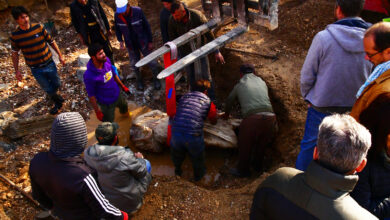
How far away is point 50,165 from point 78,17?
3.62m

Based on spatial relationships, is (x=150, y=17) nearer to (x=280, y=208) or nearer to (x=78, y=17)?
(x=78, y=17)

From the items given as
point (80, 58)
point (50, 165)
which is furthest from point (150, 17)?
point (50, 165)

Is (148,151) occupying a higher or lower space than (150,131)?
lower

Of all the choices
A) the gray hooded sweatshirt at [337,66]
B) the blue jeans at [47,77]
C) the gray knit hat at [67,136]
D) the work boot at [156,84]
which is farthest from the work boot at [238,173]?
the blue jeans at [47,77]

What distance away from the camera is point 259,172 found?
4320 millimetres

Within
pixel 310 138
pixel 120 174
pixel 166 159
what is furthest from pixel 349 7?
pixel 166 159

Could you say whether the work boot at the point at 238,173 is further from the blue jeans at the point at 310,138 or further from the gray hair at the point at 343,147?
the gray hair at the point at 343,147

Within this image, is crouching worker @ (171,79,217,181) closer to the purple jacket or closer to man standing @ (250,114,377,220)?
the purple jacket

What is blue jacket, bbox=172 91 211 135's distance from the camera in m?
3.62

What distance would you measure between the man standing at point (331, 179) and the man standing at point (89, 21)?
456 cm

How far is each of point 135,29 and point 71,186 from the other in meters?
3.53

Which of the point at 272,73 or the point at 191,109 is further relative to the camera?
the point at 272,73

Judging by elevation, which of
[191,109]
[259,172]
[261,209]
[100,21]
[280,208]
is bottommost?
[259,172]

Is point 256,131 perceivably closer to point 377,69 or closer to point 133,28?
point 377,69
